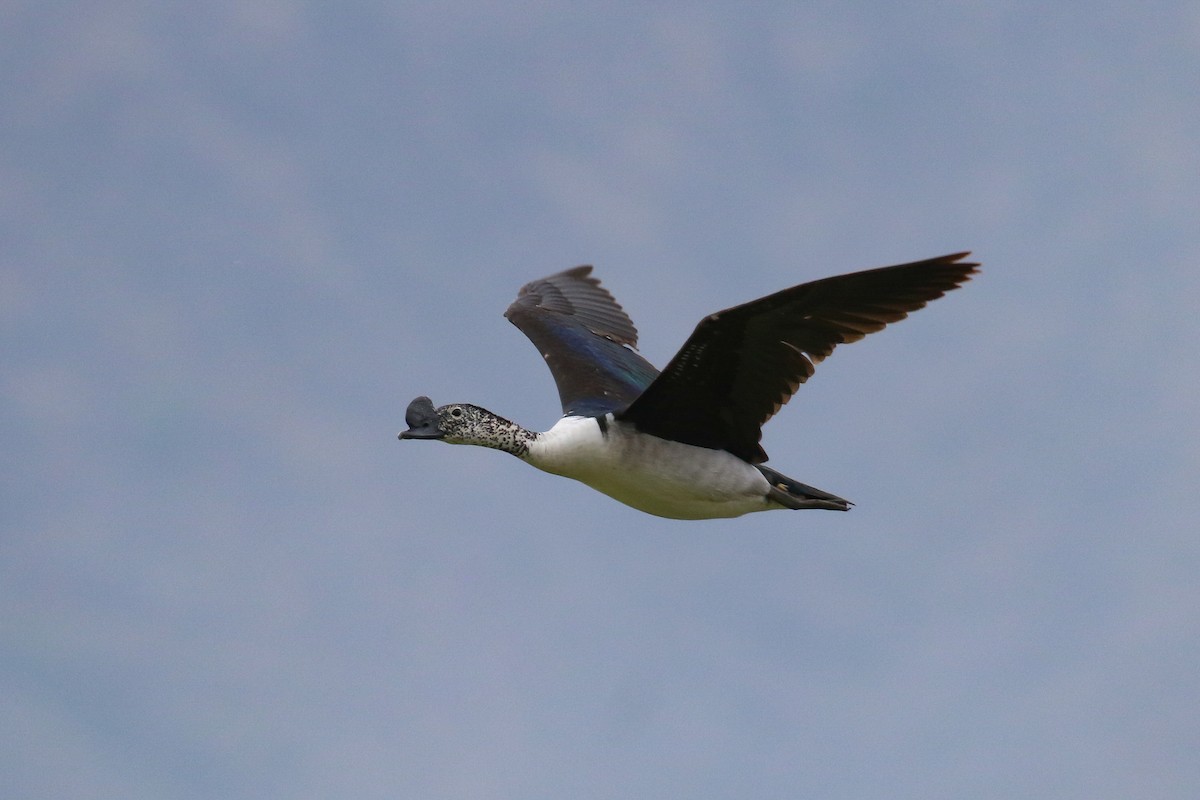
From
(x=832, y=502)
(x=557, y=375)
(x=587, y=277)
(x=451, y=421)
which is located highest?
(x=587, y=277)

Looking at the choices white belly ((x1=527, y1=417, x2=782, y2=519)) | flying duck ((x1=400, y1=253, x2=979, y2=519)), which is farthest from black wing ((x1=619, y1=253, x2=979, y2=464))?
white belly ((x1=527, y1=417, x2=782, y2=519))

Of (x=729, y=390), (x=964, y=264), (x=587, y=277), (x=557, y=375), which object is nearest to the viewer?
(x=964, y=264)

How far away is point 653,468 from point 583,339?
3.28 m

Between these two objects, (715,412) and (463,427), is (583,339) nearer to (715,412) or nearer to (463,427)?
(463,427)

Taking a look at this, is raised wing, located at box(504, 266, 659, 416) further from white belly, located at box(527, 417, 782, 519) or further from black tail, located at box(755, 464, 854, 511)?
black tail, located at box(755, 464, 854, 511)

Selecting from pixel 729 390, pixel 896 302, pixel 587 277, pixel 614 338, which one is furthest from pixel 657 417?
pixel 587 277

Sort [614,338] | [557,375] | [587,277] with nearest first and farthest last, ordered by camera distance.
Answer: [557,375] < [614,338] < [587,277]

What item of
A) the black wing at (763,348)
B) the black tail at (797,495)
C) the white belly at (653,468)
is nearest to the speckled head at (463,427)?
the white belly at (653,468)

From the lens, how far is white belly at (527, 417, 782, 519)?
11047 millimetres

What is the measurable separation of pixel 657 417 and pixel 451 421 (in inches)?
60.5

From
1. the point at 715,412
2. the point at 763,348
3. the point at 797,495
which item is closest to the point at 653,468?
the point at 715,412

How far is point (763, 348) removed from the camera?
1027 centimetres

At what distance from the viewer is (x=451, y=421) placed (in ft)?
37.0

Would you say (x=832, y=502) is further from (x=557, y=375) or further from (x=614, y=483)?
(x=557, y=375)
